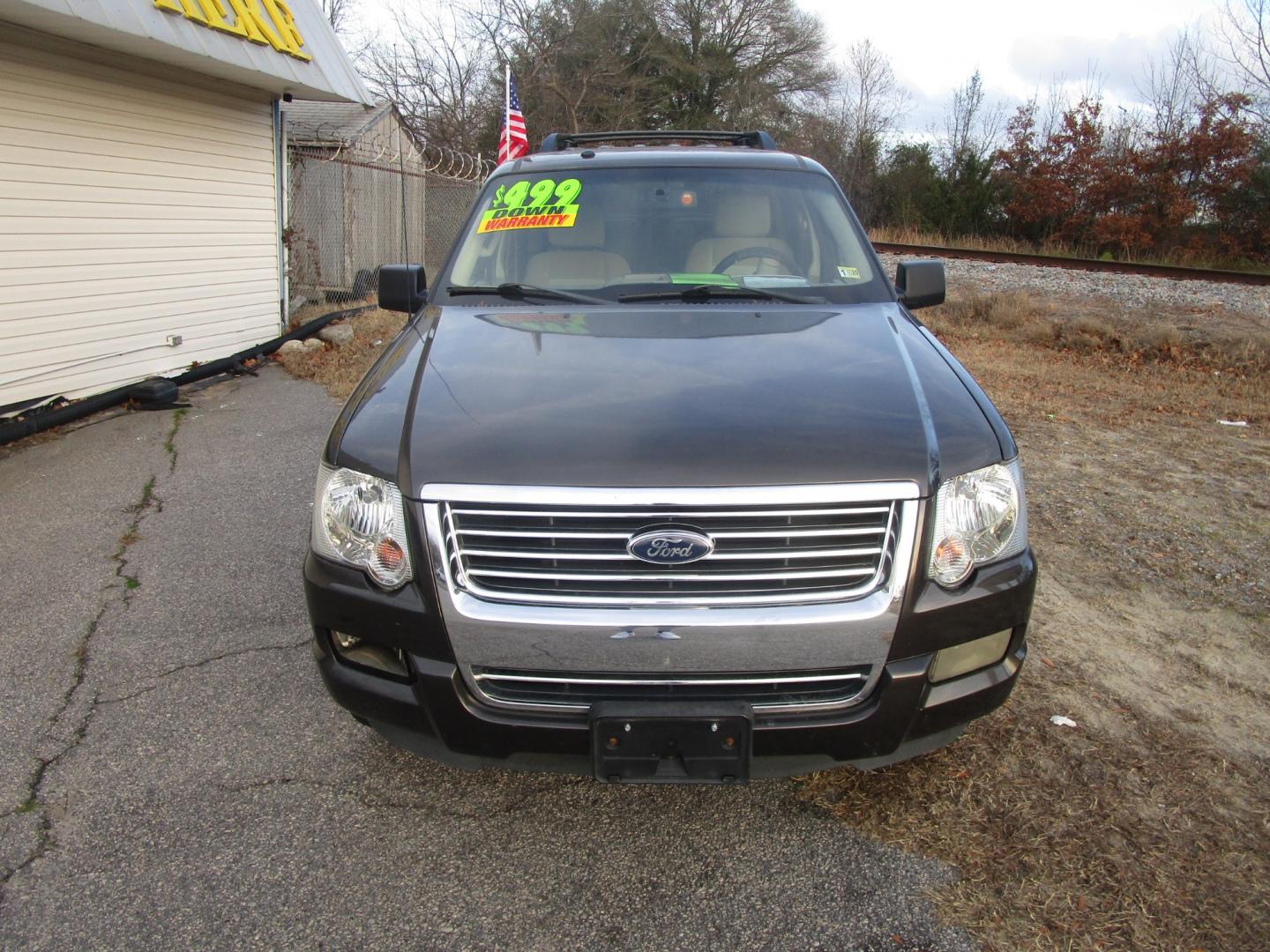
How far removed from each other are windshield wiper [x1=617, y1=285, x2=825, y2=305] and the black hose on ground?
5779 mm

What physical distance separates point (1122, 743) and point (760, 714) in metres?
1.55

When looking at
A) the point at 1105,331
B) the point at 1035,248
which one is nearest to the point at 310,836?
the point at 1105,331

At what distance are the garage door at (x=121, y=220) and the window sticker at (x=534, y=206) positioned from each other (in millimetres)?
5368

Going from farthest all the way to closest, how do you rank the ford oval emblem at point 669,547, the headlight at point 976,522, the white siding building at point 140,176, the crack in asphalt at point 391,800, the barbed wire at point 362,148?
the barbed wire at point 362,148 < the white siding building at point 140,176 < the crack in asphalt at point 391,800 < the headlight at point 976,522 < the ford oval emblem at point 669,547

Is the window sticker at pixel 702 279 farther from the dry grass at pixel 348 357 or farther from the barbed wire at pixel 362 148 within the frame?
the barbed wire at pixel 362 148

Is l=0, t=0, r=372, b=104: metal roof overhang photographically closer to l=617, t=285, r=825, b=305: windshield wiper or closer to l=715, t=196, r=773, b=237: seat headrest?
l=715, t=196, r=773, b=237: seat headrest

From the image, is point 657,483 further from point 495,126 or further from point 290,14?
point 495,126

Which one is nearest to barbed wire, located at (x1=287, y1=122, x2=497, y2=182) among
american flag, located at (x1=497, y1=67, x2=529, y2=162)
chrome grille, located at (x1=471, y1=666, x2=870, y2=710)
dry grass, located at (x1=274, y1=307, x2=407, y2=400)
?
american flag, located at (x1=497, y1=67, x2=529, y2=162)

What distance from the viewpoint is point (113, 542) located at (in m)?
4.87

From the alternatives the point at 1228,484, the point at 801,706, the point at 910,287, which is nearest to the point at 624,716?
the point at 801,706

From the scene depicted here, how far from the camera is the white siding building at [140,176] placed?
721 centimetres

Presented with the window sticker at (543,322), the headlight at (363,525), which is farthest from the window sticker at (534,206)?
the headlight at (363,525)

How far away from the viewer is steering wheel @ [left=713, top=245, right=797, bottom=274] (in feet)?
12.1

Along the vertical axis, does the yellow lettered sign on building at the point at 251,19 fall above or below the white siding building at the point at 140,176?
above
